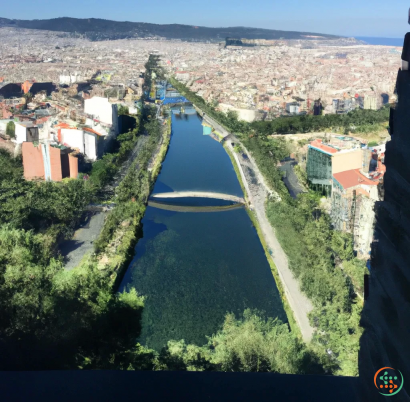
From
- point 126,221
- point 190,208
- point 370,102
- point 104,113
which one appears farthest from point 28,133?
point 370,102

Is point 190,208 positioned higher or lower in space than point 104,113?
lower

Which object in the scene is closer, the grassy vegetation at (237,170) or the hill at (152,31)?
the grassy vegetation at (237,170)

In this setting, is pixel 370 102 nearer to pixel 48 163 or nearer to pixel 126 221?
pixel 48 163

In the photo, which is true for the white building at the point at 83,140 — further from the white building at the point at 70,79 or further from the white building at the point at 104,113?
the white building at the point at 70,79

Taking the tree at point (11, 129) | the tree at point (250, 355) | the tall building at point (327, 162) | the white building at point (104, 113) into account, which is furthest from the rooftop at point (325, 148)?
the tree at point (11, 129)

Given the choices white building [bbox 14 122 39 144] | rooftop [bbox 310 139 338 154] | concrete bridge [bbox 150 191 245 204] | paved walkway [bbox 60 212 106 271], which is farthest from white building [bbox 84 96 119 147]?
rooftop [bbox 310 139 338 154]

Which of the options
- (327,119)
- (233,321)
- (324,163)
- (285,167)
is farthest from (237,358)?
(327,119)
